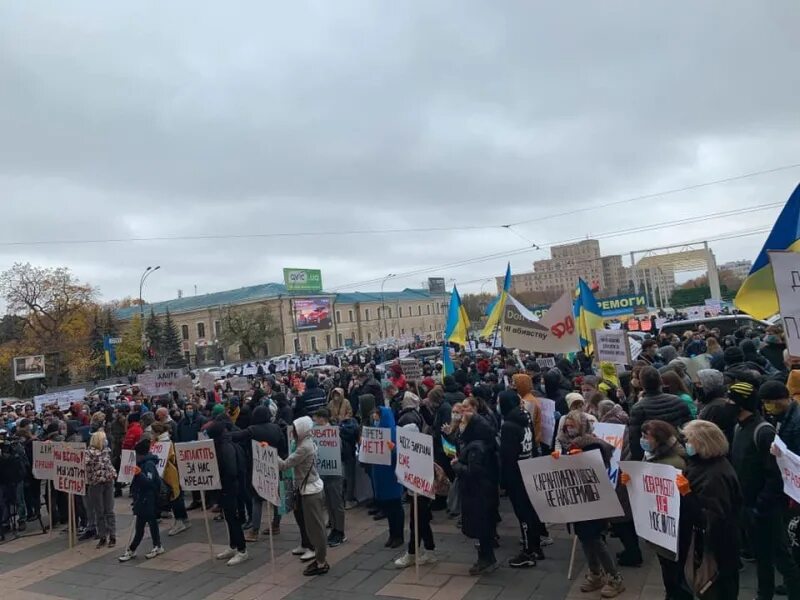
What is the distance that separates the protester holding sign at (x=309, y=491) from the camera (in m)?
6.96

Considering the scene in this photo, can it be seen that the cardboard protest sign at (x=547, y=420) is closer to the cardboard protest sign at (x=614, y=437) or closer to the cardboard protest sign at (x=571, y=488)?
the cardboard protest sign at (x=614, y=437)

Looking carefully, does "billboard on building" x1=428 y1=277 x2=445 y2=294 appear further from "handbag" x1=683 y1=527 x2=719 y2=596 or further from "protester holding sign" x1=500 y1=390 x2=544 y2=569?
"handbag" x1=683 y1=527 x2=719 y2=596

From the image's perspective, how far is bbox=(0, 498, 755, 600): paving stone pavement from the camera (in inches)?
234

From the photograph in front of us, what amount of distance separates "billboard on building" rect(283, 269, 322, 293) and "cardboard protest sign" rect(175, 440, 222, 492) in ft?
247

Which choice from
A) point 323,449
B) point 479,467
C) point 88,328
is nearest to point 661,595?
point 479,467

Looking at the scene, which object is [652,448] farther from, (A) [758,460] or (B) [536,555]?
(B) [536,555]

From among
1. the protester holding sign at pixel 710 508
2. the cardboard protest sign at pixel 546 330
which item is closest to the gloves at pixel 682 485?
the protester holding sign at pixel 710 508

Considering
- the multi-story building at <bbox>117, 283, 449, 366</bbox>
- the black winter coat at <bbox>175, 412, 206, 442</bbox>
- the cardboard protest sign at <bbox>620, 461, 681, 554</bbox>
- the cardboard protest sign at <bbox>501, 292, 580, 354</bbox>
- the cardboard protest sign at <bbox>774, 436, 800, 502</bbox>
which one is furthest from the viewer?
the multi-story building at <bbox>117, 283, 449, 366</bbox>

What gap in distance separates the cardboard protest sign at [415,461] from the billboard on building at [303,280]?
7704cm

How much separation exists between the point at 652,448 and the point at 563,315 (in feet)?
19.9

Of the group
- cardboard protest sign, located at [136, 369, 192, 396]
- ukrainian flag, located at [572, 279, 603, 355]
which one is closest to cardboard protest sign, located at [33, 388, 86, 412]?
cardboard protest sign, located at [136, 369, 192, 396]

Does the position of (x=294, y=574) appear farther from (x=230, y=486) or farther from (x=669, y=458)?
(x=669, y=458)

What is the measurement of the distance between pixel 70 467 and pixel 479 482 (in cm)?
678

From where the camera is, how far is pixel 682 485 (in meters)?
4.12
